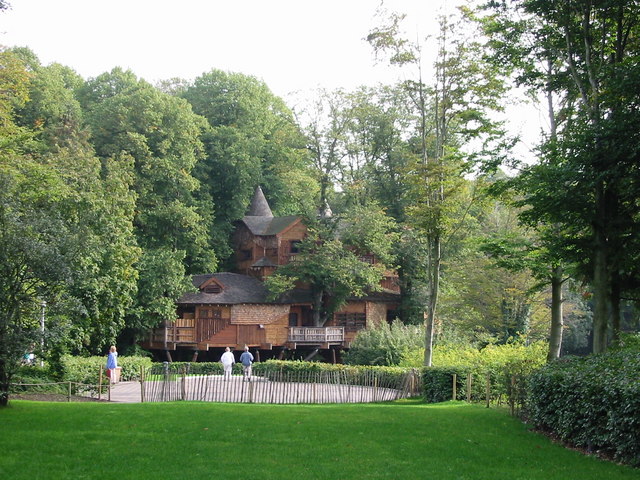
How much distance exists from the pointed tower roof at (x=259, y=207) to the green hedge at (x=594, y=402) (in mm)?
39335

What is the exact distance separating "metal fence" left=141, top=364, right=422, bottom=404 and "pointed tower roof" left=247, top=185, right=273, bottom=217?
2708 cm

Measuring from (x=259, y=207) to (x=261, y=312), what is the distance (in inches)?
417

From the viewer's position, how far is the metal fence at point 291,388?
2425 centimetres

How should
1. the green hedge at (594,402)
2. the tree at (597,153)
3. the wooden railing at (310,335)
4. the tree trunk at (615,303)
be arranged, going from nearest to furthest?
the green hedge at (594,402)
the tree at (597,153)
the tree trunk at (615,303)
the wooden railing at (310,335)

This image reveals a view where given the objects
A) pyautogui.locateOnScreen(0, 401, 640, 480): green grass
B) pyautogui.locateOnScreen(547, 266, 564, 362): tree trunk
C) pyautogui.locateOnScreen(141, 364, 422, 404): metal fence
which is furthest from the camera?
pyautogui.locateOnScreen(141, 364, 422, 404): metal fence

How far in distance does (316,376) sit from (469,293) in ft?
76.9

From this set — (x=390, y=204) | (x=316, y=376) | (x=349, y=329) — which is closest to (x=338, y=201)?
(x=390, y=204)

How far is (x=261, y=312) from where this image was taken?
154ft

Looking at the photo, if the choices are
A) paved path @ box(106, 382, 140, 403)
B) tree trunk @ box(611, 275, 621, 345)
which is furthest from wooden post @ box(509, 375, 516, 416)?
paved path @ box(106, 382, 140, 403)

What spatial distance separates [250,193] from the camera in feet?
178

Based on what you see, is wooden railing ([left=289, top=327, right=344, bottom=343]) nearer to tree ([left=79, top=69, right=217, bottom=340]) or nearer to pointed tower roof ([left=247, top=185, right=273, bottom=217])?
tree ([left=79, top=69, right=217, bottom=340])

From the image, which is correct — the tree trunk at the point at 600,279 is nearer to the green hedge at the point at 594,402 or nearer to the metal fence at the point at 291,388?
the green hedge at the point at 594,402

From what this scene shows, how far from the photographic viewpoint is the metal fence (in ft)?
79.6

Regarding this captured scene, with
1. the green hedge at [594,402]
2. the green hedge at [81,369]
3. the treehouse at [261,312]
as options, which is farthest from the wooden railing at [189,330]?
the green hedge at [594,402]
